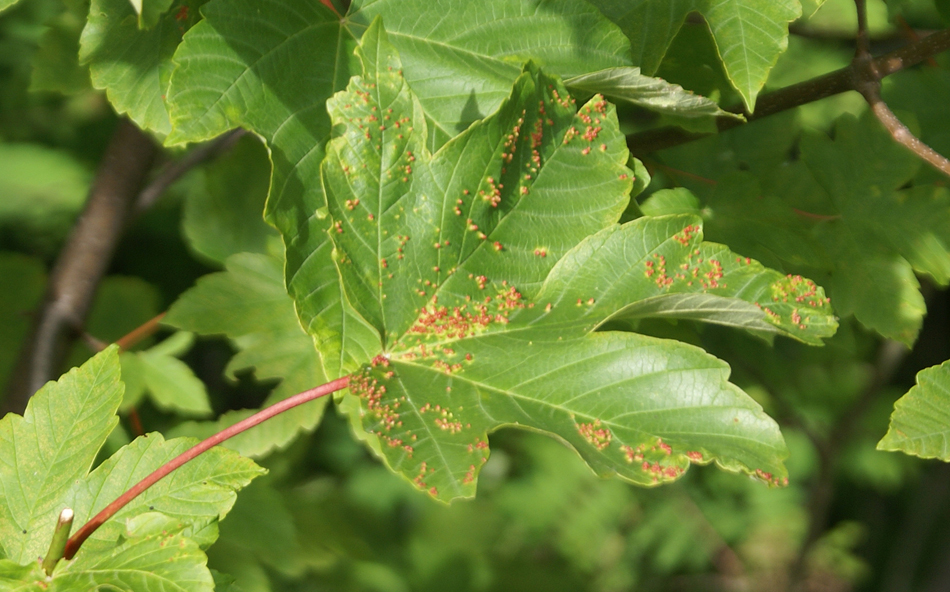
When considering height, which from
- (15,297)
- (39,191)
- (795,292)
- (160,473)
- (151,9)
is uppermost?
(151,9)

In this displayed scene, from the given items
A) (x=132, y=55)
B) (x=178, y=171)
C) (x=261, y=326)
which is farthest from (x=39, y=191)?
(x=132, y=55)

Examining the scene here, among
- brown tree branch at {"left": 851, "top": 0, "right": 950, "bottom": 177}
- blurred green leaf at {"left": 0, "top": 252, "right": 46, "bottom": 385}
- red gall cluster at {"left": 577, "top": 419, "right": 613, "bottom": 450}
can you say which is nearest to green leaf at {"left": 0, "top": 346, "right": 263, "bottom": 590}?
red gall cluster at {"left": 577, "top": 419, "right": 613, "bottom": 450}

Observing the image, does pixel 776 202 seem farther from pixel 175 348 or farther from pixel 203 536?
pixel 175 348

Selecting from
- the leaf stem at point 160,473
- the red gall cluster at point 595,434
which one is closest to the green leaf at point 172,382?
the leaf stem at point 160,473

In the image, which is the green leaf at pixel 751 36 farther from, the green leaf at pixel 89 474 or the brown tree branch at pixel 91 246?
the brown tree branch at pixel 91 246

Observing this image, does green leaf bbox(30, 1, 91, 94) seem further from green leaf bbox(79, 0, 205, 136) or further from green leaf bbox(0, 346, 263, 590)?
green leaf bbox(0, 346, 263, 590)

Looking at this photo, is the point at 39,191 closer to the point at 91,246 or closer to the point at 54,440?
the point at 91,246

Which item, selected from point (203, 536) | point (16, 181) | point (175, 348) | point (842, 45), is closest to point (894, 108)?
point (203, 536)
